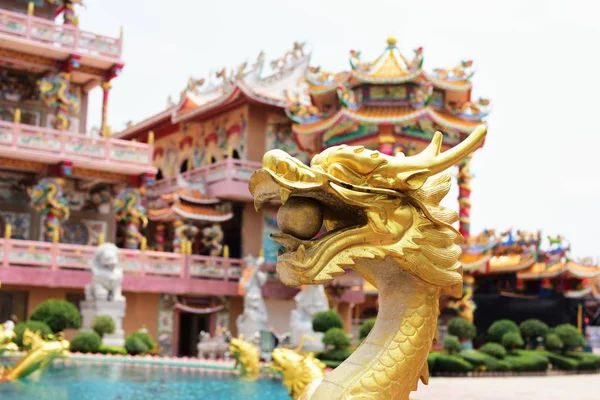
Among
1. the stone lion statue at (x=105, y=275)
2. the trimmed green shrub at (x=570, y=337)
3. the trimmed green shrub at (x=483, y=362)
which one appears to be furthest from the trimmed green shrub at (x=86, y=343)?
the trimmed green shrub at (x=570, y=337)

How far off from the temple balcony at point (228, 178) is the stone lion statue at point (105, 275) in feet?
20.2

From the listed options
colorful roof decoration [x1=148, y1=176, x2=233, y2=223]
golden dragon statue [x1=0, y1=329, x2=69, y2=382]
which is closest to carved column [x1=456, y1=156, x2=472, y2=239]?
colorful roof decoration [x1=148, y1=176, x2=233, y2=223]

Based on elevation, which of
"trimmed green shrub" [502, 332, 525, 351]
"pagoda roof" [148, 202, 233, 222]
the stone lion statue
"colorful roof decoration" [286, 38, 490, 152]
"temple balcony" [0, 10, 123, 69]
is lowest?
"trimmed green shrub" [502, 332, 525, 351]

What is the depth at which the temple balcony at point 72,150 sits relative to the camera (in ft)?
62.5

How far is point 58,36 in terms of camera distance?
66.8 feet

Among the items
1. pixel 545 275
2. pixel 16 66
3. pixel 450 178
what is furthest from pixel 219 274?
pixel 450 178

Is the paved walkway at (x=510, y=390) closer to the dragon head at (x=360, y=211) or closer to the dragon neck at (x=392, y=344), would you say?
the dragon neck at (x=392, y=344)

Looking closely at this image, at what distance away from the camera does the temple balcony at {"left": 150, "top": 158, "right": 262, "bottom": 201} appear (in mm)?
22641

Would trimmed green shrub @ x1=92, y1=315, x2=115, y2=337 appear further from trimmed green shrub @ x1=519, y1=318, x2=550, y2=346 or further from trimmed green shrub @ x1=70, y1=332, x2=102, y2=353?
trimmed green shrub @ x1=519, y1=318, x2=550, y2=346

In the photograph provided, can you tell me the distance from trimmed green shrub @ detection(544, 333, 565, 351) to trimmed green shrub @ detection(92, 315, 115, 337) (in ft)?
34.4

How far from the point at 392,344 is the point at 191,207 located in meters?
20.1

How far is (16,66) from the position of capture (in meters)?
21.0

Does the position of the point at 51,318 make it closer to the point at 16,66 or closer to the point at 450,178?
the point at 16,66

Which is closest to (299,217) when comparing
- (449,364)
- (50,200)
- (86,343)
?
(86,343)
